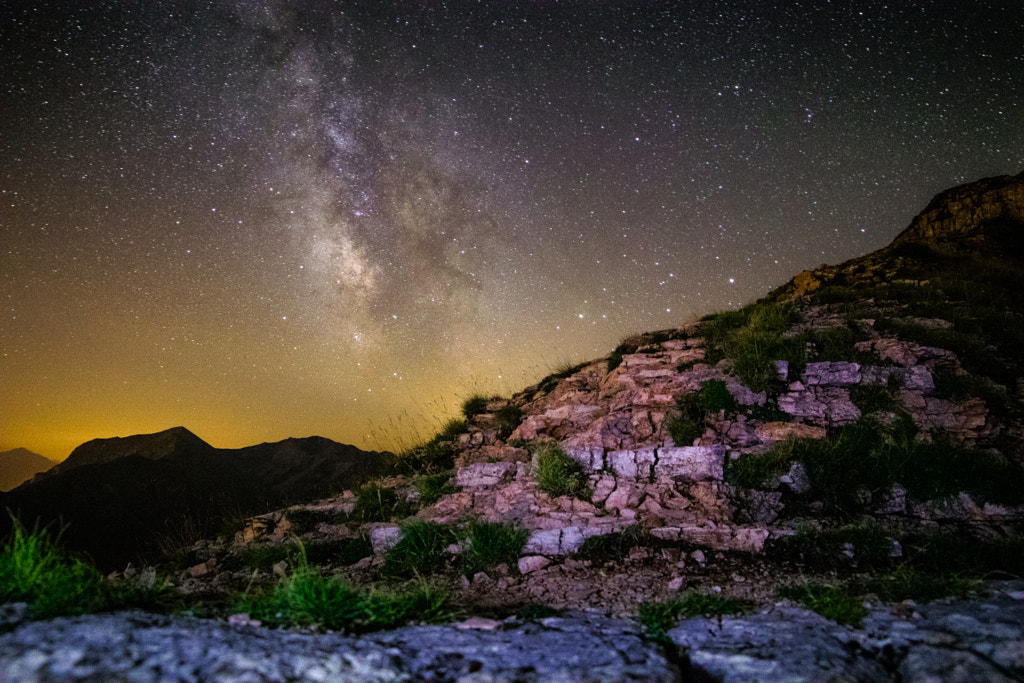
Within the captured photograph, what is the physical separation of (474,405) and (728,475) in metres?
6.78

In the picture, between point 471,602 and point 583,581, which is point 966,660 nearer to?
point 583,581

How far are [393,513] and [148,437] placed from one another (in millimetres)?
106995

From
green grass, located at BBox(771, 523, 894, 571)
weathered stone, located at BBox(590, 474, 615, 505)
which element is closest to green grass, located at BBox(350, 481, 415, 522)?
weathered stone, located at BBox(590, 474, 615, 505)

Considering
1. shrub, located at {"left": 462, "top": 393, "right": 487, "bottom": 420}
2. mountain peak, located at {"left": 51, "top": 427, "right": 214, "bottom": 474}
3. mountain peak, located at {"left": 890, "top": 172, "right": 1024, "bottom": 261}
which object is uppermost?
mountain peak, located at {"left": 890, "top": 172, "right": 1024, "bottom": 261}

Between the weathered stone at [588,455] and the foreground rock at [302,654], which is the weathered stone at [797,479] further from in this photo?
the foreground rock at [302,654]

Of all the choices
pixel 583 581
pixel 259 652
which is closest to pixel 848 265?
pixel 583 581

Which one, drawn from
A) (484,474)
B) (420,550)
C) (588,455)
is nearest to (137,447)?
(484,474)

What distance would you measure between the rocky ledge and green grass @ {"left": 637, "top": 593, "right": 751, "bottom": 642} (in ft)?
0.65

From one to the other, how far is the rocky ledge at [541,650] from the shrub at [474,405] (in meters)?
7.91

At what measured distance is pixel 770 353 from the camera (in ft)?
31.0

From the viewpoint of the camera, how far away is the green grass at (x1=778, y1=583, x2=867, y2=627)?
381cm

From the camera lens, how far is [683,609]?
430 centimetres

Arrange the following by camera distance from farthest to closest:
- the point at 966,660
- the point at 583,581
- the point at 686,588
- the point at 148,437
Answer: the point at 148,437 < the point at 583,581 < the point at 686,588 < the point at 966,660

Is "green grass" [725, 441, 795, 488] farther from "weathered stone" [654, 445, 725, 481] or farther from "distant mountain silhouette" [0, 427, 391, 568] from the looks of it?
"distant mountain silhouette" [0, 427, 391, 568]
